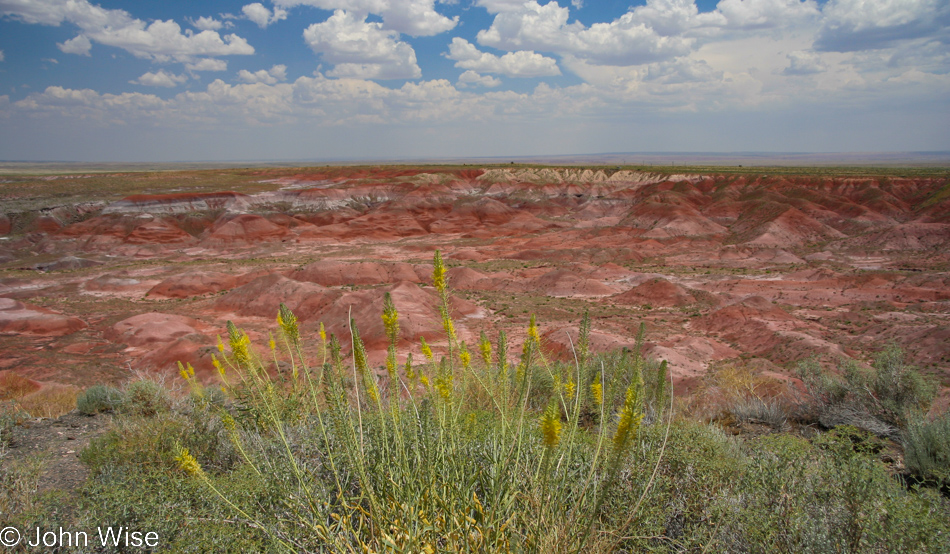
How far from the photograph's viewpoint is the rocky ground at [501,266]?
832 inches

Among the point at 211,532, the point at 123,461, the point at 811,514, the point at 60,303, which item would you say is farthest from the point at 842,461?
the point at 60,303

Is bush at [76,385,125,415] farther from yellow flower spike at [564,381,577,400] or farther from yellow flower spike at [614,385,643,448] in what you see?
yellow flower spike at [614,385,643,448]

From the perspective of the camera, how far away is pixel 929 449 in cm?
497

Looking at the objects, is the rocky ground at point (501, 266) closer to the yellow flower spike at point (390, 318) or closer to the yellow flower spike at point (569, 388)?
the yellow flower spike at point (390, 318)

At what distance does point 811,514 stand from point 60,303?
1571 inches

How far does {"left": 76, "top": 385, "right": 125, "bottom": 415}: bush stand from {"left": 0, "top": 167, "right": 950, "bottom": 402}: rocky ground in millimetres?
5653

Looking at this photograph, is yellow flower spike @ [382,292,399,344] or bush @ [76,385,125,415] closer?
yellow flower spike @ [382,292,399,344]

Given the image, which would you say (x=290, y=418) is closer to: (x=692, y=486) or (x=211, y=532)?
(x=211, y=532)

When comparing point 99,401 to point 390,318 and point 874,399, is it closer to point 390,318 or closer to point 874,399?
point 390,318

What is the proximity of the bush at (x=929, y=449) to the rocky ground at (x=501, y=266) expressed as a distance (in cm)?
558

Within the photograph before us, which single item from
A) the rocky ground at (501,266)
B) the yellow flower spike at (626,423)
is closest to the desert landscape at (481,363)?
the yellow flower spike at (626,423)

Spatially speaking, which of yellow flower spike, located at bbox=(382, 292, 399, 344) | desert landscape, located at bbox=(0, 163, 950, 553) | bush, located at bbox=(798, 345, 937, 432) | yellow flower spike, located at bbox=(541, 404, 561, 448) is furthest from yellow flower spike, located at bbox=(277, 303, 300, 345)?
bush, located at bbox=(798, 345, 937, 432)

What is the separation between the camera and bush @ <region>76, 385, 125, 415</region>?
8.51 m

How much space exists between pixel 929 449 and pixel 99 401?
40.5ft
